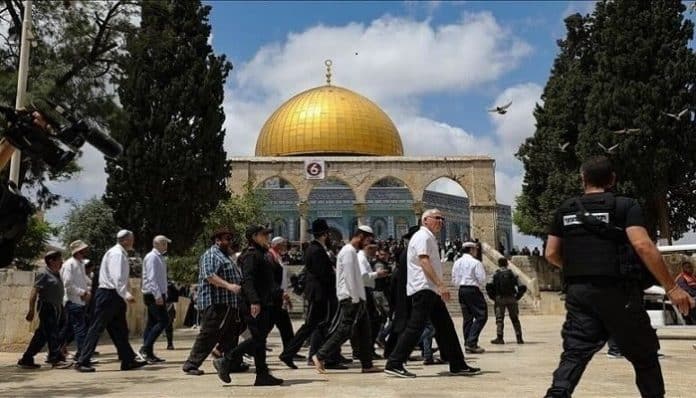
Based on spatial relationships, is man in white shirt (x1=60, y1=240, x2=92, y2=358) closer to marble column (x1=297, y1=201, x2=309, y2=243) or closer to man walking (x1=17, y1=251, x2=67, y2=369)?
man walking (x1=17, y1=251, x2=67, y2=369)

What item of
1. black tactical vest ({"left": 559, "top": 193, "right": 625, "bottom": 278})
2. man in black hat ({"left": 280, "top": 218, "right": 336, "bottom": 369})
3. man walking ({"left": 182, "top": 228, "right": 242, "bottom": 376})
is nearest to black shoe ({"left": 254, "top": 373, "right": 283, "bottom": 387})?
man walking ({"left": 182, "top": 228, "right": 242, "bottom": 376})

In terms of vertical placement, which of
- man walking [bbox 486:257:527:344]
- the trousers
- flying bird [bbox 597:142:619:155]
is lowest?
the trousers

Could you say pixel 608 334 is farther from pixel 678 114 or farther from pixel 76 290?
pixel 678 114

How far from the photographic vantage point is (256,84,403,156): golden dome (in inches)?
1860

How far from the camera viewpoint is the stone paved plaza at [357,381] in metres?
5.55

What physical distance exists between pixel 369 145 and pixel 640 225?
44362 mm

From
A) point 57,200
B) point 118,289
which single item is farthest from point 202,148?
point 118,289

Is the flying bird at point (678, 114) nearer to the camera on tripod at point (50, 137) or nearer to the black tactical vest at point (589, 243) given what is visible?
the black tactical vest at point (589, 243)

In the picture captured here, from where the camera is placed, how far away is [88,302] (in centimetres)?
878

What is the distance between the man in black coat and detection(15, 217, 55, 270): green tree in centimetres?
2266

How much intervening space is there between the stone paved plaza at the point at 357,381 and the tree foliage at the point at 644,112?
15.5m

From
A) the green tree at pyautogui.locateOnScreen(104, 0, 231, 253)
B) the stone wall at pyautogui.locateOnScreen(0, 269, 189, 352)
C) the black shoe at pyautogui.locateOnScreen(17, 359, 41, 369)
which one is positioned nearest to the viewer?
the black shoe at pyautogui.locateOnScreen(17, 359, 41, 369)

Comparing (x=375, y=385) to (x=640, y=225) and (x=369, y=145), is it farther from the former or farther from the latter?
(x=369, y=145)

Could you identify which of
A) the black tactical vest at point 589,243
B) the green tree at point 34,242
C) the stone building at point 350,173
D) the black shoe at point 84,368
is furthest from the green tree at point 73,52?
the stone building at point 350,173
